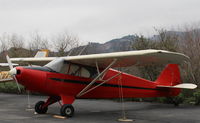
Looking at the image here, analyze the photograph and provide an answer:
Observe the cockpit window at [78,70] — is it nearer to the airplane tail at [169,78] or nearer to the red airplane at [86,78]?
the red airplane at [86,78]

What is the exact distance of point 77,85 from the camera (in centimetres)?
1023

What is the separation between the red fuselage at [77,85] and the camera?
9.34 meters

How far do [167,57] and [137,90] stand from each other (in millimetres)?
3032

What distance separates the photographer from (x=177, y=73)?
1279 centimetres

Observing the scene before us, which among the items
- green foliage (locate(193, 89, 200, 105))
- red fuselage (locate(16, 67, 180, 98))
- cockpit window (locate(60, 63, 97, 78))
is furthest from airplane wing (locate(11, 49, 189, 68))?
green foliage (locate(193, 89, 200, 105))

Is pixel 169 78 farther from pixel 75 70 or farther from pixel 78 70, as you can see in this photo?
pixel 75 70

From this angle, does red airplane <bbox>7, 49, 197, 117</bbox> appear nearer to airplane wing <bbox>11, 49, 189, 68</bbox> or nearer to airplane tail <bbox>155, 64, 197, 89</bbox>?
airplane wing <bbox>11, 49, 189, 68</bbox>

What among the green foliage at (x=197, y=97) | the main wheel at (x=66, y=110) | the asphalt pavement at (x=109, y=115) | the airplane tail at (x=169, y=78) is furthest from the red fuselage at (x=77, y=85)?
the green foliage at (x=197, y=97)

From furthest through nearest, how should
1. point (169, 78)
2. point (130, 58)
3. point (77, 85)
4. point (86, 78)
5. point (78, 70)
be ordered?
1. point (169, 78)
2. point (86, 78)
3. point (78, 70)
4. point (77, 85)
5. point (130, 58)

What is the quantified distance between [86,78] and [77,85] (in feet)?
1.62

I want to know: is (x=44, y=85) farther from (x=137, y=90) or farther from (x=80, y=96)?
(x=137, y=90)

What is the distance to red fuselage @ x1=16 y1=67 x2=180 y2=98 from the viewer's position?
9.34m

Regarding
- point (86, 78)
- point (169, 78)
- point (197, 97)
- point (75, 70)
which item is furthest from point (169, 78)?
point (75, 70)

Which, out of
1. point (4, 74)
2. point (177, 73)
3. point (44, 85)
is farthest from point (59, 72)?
point (4, 74)
